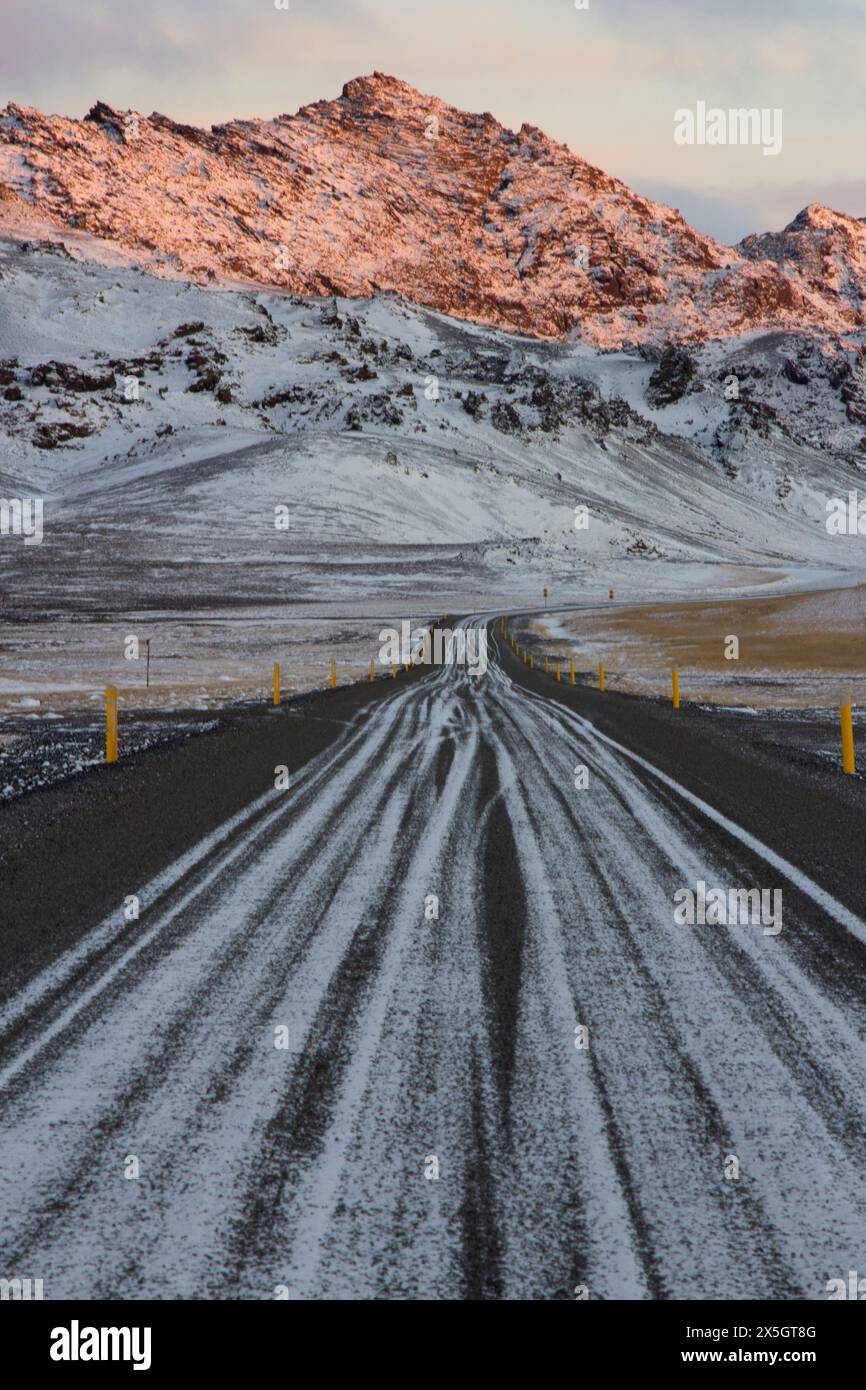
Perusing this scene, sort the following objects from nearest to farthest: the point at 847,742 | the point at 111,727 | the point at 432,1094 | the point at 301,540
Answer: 1. the point at 432,1094
2. the point at 847,742
3. the point at 111,727
4. the point at 301,540

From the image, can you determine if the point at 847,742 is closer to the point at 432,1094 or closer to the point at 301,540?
the point at 432,1094

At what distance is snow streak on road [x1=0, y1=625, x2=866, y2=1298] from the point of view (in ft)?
12.7

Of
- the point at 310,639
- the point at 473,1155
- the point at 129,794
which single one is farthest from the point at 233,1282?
the point at 310,639

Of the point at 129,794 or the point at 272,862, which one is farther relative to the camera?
the point at 129,794

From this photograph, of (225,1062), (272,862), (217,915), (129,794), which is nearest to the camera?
(225,1062)

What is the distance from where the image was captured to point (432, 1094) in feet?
16.8

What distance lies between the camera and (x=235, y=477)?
154 metres

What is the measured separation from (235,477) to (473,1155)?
158 m

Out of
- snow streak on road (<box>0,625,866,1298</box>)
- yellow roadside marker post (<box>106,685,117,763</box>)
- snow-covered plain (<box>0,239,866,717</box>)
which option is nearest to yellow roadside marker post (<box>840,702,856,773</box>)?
snow streak on road (<box>0,625,866,1298</box>)

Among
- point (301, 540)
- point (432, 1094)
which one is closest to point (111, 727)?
point (432, 1094)

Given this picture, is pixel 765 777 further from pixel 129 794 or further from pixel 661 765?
pixel 129 794

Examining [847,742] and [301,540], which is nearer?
[847,742]

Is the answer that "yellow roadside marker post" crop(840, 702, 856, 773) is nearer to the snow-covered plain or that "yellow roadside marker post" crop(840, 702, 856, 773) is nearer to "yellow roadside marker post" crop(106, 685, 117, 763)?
"yellow roadside marker post" crop(106, 685, 117, 763)
